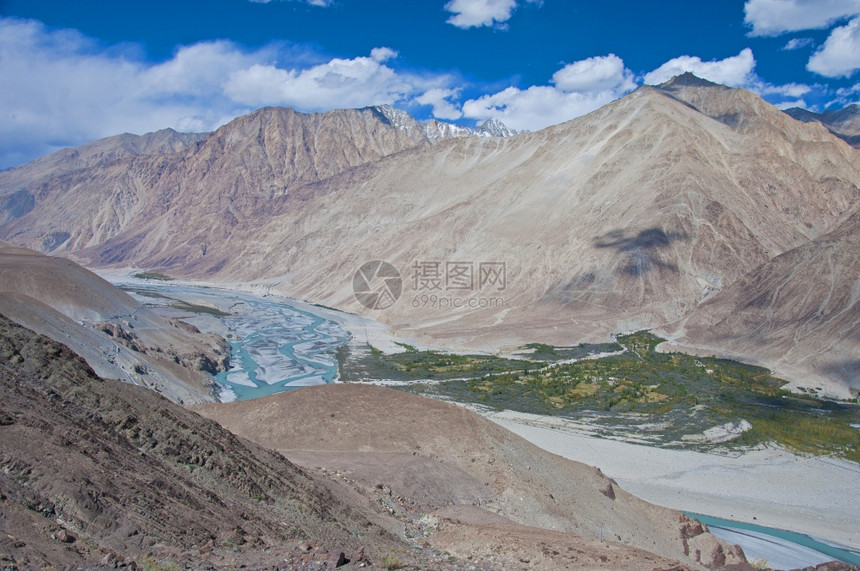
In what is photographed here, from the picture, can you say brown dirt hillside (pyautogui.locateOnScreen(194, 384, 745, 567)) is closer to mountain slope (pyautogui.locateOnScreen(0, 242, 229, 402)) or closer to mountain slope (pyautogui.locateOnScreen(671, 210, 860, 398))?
mountain slope (pyautogui.locateOnScreen(0, 242, 229, 402))

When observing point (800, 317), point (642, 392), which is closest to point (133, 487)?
point (642, 392)

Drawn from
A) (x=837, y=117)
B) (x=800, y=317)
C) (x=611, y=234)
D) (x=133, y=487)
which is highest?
(x=837, y=117)

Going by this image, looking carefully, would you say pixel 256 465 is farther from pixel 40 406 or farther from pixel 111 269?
pixel 111 269

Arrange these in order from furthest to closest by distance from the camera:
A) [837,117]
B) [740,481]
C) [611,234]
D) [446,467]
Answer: [837,117]
[611,234]
[740,481]
[446,467]

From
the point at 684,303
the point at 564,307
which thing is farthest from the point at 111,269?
the point at 684,303

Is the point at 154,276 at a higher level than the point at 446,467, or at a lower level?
higher

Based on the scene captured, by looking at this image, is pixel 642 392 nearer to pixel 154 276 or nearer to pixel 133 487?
pixel 133 487
